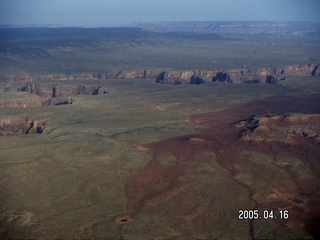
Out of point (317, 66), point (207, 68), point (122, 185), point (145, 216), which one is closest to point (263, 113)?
point (122, 185)

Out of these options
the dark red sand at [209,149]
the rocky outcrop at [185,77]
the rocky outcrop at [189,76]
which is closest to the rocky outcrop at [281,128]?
the dark red sand at [209,149]

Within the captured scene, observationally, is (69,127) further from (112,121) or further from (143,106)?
(143,106)

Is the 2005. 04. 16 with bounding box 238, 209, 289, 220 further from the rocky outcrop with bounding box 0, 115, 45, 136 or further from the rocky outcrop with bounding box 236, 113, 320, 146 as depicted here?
the rocky outcrop with bounding box 0, 115, 45, 136

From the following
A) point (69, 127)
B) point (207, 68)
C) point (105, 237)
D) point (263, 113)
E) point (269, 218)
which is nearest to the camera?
point (105, 237)

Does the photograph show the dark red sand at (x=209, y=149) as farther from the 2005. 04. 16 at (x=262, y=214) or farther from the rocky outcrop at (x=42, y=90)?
the rocky outcrop at (x=42, y=90)

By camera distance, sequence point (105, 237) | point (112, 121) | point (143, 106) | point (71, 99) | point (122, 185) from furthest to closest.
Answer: point (71, 99) → point (143, 106) → point (112, 121) → point (122, 185) → point (105, 237)

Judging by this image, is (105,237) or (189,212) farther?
(189,212)

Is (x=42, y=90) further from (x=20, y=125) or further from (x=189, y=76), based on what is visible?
(x=189, y=76)
